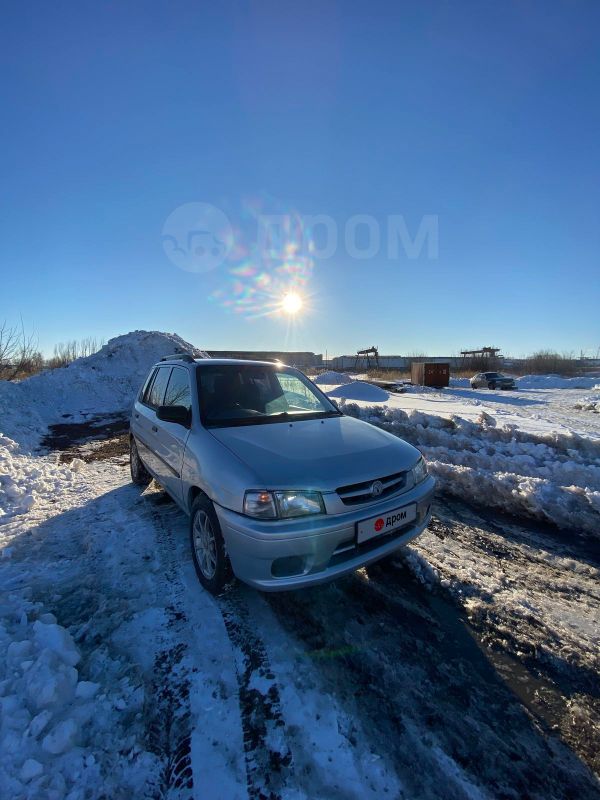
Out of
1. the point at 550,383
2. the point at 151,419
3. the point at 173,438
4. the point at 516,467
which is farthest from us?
the point at 550,383

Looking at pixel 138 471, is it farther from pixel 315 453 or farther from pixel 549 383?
pixel 549 383

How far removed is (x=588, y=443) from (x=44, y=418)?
1380 centimetres

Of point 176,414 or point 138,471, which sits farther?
point 138,471

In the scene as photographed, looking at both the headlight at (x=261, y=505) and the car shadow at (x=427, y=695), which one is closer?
the car shadow at (x=427, y=695)

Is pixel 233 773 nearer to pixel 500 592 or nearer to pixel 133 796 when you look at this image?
pixel 133 796

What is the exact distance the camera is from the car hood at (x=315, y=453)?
2395mm

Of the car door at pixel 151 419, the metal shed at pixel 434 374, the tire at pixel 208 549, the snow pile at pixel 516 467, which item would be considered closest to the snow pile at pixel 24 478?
the car door at pixel 151 419

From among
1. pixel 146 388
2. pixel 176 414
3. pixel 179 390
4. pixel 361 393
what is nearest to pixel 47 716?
pixel 176 414

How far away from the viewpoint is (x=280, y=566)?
2.32m

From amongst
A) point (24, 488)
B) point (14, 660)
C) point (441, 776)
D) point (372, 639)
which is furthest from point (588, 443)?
point (24, 488)

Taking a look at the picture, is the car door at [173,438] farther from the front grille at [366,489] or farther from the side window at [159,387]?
the front grille at [366,489]

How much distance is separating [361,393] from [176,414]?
1400cm

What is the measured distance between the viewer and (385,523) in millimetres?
2561

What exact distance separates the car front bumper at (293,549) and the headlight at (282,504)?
0.14ft
